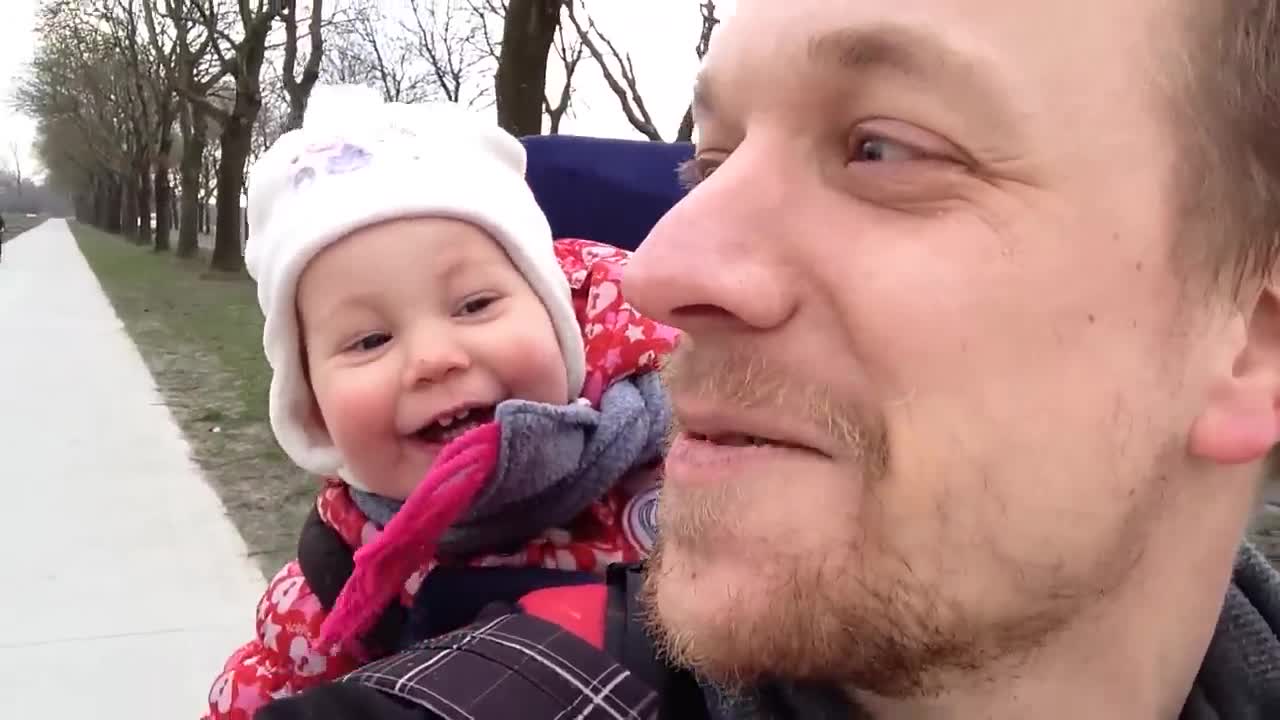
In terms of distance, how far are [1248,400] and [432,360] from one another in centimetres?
109

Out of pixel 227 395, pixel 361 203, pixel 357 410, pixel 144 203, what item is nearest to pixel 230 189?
pixel 227 395

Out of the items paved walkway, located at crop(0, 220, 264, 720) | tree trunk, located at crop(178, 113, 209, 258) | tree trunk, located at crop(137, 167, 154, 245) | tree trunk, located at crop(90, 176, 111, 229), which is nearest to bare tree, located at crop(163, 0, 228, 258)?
tree trunk, located at crop(178, 113, 209, 258)

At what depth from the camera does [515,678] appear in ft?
3.84

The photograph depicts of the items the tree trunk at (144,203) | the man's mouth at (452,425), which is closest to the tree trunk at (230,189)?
the tree trunk at (144,203)

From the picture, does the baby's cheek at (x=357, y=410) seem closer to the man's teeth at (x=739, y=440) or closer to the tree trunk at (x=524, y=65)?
the man's teeth at (x=739, y=440)

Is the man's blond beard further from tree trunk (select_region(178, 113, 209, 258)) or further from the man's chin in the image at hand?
tree trunk (select_region(178, 113, 209, 258))

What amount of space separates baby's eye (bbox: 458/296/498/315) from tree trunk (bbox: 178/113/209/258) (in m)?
25.4

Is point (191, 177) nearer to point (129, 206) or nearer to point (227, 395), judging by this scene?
point (227, 395)

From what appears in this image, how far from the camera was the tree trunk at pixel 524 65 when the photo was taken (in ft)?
21.7

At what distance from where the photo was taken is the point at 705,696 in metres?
1.28

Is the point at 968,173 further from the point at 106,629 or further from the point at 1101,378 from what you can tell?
the point at 106,629

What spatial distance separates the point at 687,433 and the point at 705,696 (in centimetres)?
30

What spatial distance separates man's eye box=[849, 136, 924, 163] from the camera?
45.4 inches

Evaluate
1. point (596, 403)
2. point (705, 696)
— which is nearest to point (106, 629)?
point (596, 403)
